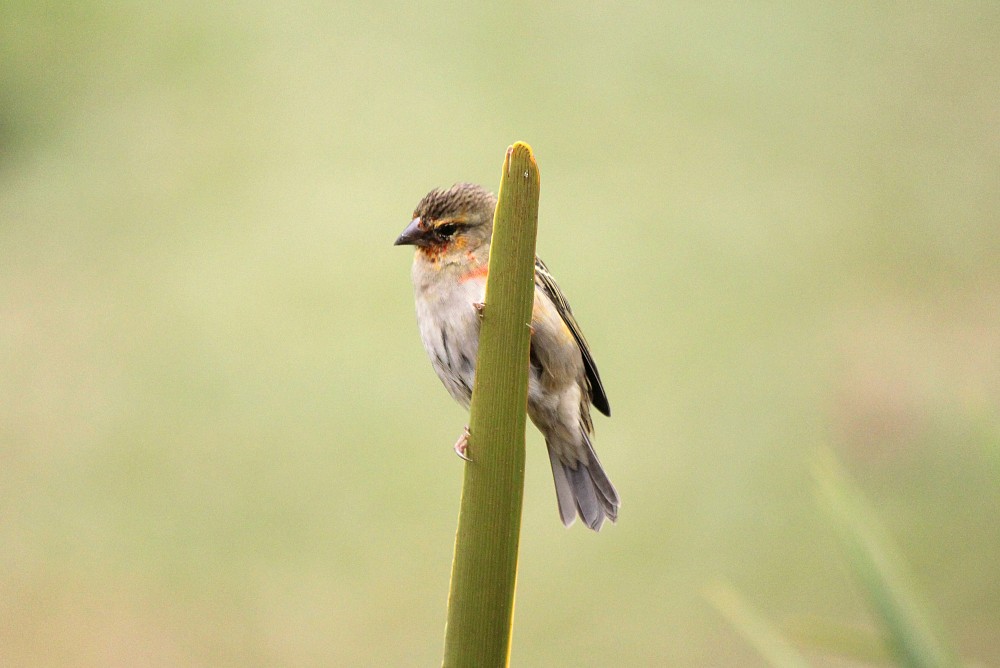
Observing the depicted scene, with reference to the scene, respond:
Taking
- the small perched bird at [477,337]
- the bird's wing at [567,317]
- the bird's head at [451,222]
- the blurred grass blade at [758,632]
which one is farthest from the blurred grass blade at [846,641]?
the bird's head at [451,222]

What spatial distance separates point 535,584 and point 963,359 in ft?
7.50

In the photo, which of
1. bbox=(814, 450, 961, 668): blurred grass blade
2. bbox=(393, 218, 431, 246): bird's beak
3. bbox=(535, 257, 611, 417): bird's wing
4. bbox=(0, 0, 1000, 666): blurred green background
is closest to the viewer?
bbox=(814, 450, 961, 668): blurred grass blade

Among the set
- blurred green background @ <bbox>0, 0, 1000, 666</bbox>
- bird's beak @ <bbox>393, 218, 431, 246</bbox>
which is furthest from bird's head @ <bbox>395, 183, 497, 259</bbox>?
blurred green background @ <bbox>0, 0, 1000, 666</bbox>

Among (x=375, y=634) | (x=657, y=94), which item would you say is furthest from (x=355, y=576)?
(x=657, y=94)

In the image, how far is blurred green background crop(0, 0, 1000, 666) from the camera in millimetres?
4145

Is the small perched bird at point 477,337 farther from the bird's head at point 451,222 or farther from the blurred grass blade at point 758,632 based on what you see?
the blurred grass blade at point 758,632

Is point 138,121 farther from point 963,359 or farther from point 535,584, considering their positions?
point 963,359

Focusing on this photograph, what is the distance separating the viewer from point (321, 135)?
468 cm

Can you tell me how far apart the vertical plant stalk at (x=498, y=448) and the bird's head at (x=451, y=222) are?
33.8 inches

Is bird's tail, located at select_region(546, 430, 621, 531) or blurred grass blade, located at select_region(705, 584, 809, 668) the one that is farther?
bird's tail, located at select_region(546, 430, 621, 531)

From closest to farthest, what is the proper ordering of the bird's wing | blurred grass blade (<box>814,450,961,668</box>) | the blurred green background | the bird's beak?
blurred grass blade (<box>814,450,961,668</box>), the bird's beak, the bird's wing, the blurred green background

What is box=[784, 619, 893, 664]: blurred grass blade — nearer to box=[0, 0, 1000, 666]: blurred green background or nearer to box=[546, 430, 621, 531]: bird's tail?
box=[546, 430, 621, 531]: bird's tail

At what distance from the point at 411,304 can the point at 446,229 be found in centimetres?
280

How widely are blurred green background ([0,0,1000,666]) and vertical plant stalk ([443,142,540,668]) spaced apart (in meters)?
3.02
